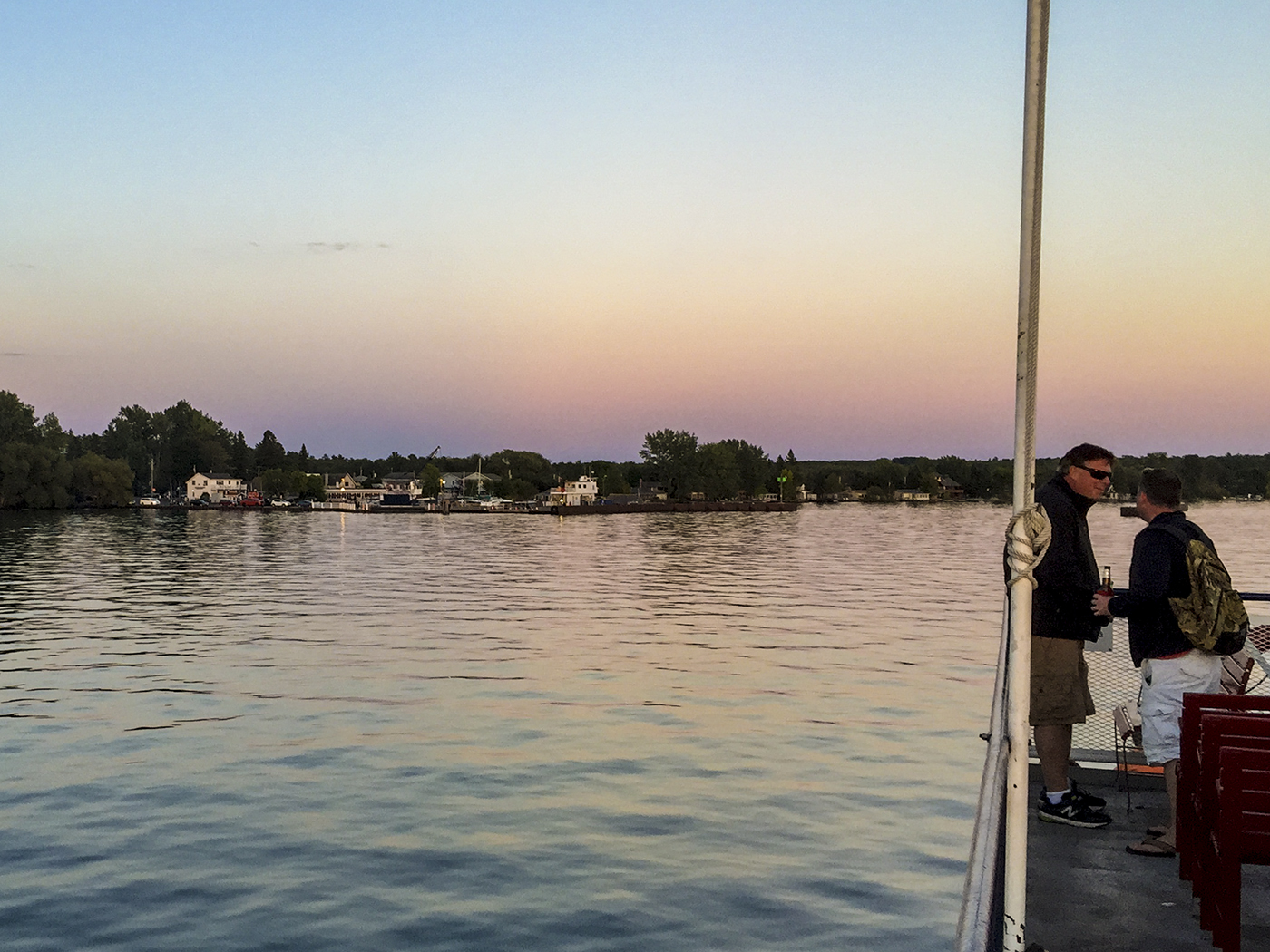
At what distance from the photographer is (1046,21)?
5176 millimetres

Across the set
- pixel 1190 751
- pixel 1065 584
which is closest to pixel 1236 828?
pixel 1190 751

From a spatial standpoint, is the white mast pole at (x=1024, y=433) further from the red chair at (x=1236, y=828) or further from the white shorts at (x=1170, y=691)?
the white shorts at (x=1170, y=691)

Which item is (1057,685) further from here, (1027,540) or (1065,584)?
(1027,540)

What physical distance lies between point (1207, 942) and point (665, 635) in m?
39.1

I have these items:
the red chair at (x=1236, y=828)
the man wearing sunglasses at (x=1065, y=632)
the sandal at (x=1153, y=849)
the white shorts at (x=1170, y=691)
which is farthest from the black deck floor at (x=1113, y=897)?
the white shorts at (x=1170, y=691)

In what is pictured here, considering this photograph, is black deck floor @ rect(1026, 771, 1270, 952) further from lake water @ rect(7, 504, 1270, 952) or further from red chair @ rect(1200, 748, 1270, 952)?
lake water @ rect(7, 504, 1270, 952)

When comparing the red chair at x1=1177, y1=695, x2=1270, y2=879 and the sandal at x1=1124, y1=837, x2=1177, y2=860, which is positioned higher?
the red chair at x1=1177, y1=695, x2=1270, y2=879

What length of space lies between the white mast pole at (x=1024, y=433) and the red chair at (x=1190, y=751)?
260cm

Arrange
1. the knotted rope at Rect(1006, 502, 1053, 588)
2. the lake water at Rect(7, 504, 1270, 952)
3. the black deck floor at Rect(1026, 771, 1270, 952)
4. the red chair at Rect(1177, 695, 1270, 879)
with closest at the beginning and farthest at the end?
the knotted rope at Rect(1006, 502, 1053, 588) < the black deck floor at Rect(1026, 771, 1270, 952) < the red chair at Rect(1177, 695, 1270, 879) < the lake water at Rect(7, 504, 1270, 952)

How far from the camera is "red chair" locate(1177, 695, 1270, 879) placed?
278 inches

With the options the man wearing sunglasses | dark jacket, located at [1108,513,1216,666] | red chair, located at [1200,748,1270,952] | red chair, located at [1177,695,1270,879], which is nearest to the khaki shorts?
the man wearing sunglasses

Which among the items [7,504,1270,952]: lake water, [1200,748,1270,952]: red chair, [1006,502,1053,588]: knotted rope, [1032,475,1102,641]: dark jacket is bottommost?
[7,504,1270,952]: lake water

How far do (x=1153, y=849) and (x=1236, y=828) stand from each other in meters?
2.04

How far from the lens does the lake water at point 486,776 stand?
537 inches
